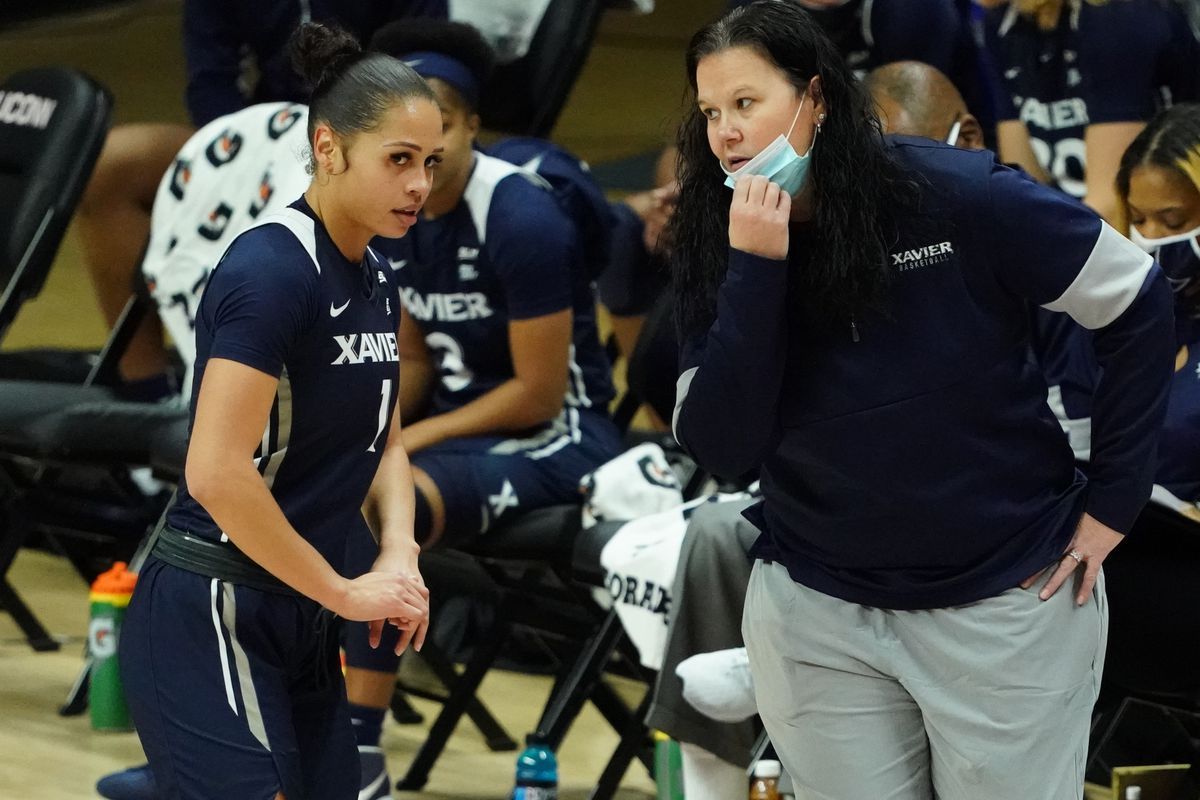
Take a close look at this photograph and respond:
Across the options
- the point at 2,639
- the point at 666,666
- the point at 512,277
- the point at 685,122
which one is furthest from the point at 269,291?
the point at 2,639

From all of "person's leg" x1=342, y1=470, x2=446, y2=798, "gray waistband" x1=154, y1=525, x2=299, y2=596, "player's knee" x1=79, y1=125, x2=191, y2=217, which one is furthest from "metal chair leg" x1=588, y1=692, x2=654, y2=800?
"player's knee" x1=79, y1=125, x2=191, y2=217

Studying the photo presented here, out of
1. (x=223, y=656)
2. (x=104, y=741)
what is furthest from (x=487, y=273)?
(x=223, y=656)

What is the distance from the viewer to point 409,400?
4.02 metres

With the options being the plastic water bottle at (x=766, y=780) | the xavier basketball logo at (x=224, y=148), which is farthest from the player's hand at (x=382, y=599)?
the xavier basketball logo at (x=224, y=148)

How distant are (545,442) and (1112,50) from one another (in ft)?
4.57

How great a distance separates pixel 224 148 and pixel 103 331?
2.06 m

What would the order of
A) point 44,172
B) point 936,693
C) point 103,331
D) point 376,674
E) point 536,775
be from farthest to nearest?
point 103,331 → point 44,172 → point 376,674 → point 536,775 → point 936,693

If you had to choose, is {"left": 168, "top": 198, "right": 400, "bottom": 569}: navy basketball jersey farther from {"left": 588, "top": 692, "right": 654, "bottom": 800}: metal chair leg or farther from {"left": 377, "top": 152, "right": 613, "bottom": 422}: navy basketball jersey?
{"left": 377, "top": 152, "right": 613, "bottom": 422}: navy basketball jersey

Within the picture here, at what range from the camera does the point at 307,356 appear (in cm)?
217

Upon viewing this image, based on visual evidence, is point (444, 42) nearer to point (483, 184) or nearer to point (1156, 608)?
point (483, 184)

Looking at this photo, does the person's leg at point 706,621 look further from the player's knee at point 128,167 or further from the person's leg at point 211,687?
the player's knee at point 128,167

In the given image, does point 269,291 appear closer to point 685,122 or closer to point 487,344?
point 685,122

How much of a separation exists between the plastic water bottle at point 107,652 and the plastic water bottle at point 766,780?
149 centimetres

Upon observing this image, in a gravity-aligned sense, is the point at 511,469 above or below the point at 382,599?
below
